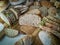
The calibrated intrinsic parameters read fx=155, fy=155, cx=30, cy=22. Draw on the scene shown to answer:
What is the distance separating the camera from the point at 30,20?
3.40ft

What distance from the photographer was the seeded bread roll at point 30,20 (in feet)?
3.36

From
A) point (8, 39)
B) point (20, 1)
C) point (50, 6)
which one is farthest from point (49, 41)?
point (20, 1)

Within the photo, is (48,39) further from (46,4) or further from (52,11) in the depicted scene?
(46,4)

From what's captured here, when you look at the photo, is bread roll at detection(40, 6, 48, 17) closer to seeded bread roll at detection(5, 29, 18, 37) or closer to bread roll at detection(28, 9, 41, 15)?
bread roll at detection(28, 9, 41, 15)

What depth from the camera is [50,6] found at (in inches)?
45.6

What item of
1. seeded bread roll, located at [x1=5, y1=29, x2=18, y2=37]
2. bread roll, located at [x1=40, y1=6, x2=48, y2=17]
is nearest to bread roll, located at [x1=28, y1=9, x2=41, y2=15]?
bread roll, located at [x1=40, y1=6, x2=48, y2=17]

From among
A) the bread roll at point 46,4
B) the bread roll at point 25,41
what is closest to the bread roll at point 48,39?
the bread roll at point 25,41

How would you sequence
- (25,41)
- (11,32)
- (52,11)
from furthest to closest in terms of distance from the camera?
(52,11)
(11,32)
(25,41)

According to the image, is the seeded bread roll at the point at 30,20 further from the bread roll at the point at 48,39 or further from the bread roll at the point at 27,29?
the bread roll at the point at 48,39

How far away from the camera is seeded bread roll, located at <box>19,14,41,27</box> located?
3.36 ft

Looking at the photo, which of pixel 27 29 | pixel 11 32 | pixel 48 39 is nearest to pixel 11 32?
pixel 11 32

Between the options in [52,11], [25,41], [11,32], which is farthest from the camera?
[52,11]

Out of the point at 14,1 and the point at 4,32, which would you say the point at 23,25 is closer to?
the point at 4,32

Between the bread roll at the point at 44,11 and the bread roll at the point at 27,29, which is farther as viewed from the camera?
the bread roll at the point at 44,11
